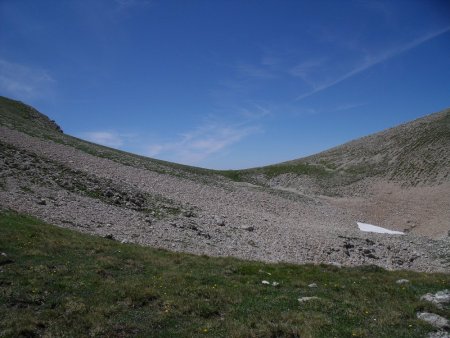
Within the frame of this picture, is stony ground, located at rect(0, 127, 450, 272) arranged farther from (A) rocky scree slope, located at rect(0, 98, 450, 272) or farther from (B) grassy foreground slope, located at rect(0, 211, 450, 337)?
(B) grassy foreground slope, located at rect(0, 211, 450, 337)

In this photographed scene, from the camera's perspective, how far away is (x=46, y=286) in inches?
578

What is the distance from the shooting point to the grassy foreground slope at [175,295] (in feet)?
39.8

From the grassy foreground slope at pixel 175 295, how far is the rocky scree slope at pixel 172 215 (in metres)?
5.11

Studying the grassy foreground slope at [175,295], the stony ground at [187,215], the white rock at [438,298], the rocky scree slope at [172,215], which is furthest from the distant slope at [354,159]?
the white rock at [438,298]

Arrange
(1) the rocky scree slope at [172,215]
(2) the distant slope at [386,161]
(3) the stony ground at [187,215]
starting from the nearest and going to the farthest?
(1) the rocky scree slope at [172,215] < (3) the stony ground at [187,215] < (2) the distant slope at [386,161]

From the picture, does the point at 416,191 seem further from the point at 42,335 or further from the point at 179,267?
the point at 42,335

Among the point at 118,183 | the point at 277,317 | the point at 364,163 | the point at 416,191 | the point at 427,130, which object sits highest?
the point at 427,130

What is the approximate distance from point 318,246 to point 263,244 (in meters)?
4.91

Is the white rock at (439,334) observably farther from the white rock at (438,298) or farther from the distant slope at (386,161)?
the distant slope at (386,161)

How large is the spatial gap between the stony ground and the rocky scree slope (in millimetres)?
85

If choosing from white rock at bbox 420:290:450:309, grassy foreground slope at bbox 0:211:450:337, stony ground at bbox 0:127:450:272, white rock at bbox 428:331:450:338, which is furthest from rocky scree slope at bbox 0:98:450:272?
white rock at bbox 428:331:450:338

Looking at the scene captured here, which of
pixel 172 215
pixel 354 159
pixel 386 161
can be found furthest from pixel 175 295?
pixel 354 159

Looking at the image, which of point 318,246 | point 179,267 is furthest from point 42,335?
point 318,246

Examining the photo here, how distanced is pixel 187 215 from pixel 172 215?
5.39 ft
